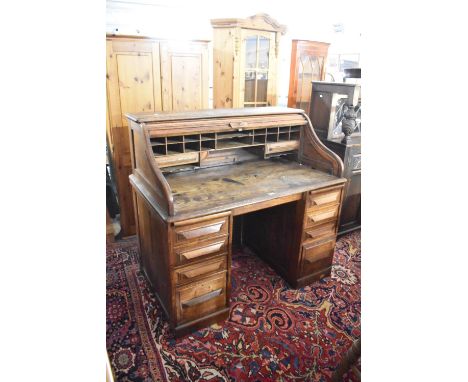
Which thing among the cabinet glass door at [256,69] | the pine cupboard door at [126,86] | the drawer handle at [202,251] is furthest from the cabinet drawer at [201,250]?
the cabinet glass door at [256,69]

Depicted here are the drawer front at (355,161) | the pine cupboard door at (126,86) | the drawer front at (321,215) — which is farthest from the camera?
the drawer front at (355,161)

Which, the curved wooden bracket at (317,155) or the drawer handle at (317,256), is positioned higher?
the curved wooden bracket at (317,155)

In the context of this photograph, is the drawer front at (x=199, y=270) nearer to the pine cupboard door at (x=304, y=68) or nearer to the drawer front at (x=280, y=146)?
the drawer front at (x=280, y=146)

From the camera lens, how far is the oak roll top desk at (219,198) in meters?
1.69

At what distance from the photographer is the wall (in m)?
2.81

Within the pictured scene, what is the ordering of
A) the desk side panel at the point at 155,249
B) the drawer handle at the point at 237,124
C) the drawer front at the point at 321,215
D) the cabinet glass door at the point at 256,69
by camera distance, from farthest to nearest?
the cabinet glass door at the point at 256,69 → the drawer front at the point at 321,215 → the drawer handle at the point at 237,124 → the desk side panel at the point at 155,249

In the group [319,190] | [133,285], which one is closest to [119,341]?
[133,285]

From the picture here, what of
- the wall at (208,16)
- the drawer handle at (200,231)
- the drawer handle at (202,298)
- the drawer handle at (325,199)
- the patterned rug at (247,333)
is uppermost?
the wall at (208,16)

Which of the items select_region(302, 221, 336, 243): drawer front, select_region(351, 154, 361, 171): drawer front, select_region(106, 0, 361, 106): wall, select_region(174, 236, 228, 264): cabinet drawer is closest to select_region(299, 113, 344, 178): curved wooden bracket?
select_region(302, 221, 336, 243): drawer front

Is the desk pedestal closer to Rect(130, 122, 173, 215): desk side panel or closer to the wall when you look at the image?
Rect(130, 122, 173, 215): desk side panel

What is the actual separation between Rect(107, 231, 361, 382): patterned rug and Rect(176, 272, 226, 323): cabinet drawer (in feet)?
0.46
